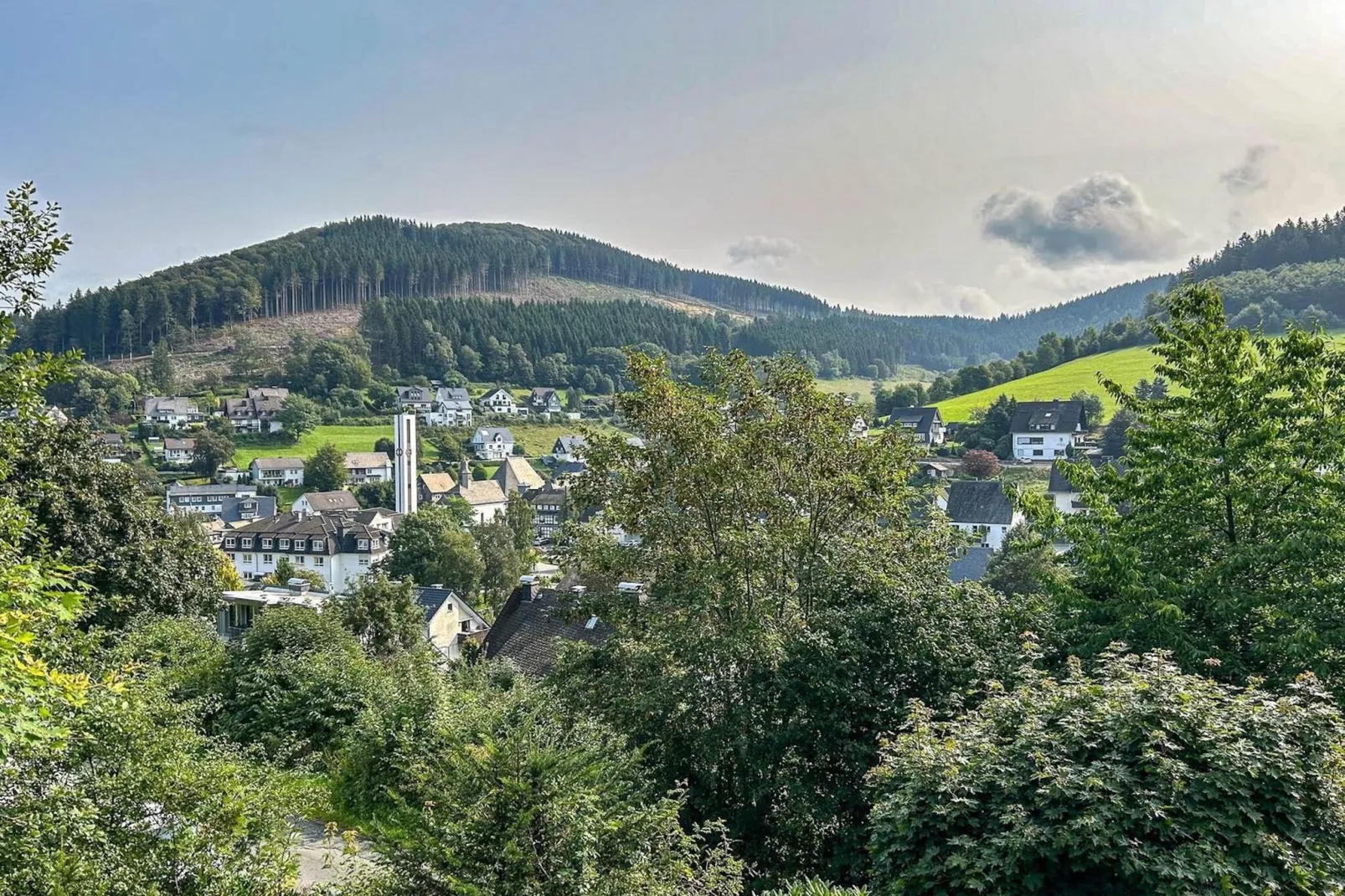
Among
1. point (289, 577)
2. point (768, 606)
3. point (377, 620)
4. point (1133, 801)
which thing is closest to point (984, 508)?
point (377, 620)

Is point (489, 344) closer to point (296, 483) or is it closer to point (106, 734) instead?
point (296, 483)

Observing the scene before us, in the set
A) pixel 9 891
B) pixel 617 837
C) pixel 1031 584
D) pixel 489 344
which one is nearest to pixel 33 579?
pixel 9 891

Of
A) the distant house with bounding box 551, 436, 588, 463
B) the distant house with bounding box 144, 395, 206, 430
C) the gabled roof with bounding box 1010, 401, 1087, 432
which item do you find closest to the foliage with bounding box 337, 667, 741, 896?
the gabled roof with bounding box 1010, 401, 1087, 432

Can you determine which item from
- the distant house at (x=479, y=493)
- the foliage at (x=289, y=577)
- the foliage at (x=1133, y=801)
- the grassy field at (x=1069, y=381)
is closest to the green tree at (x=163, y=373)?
the distant house at (x=479, y=493)

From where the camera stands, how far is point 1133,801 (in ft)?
20.5

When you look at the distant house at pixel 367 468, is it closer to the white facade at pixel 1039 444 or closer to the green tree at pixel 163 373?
the green tree at pixel 163 373

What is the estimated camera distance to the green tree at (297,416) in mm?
104812

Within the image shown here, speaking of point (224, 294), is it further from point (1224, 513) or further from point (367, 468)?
point (1224, 513)

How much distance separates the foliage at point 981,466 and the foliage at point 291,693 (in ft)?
190

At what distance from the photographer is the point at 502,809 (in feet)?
22.7

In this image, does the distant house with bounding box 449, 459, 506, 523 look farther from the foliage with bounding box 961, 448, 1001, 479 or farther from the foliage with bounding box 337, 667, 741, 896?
the foliage with bounding box 337, 667, 741, 896

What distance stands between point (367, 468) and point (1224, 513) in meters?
92.9

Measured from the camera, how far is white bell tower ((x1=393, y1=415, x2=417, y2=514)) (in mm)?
78688

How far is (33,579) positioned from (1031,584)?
30.8 m
